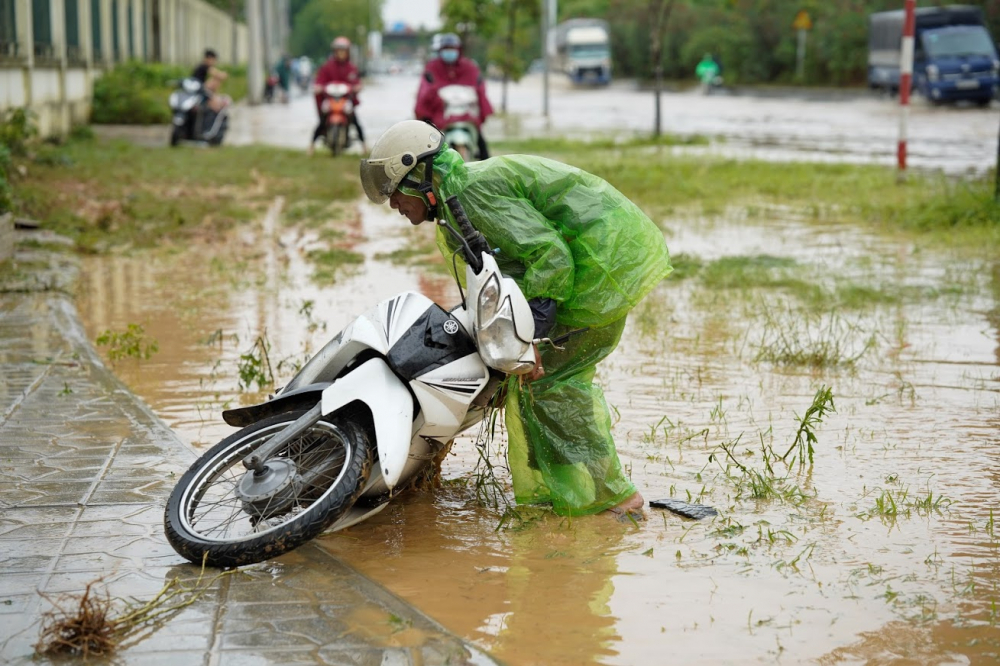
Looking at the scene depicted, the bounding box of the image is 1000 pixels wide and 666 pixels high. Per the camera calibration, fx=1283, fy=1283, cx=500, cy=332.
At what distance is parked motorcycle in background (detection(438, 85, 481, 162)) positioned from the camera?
1520 cm

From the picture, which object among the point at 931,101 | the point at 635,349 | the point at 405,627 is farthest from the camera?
the point at 931,101

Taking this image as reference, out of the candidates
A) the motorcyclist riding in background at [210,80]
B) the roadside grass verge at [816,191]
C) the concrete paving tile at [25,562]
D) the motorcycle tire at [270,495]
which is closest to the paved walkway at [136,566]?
the concrete paving tile at [25,562]

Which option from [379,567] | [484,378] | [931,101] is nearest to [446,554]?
[379,567]

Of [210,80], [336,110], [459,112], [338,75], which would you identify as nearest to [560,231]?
[459,112]

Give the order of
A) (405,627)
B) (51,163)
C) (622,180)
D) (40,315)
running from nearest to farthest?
(405,627), (40,315), (622,180), (51,163)

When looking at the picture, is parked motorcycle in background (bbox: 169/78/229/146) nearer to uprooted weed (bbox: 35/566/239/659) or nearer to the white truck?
uprooted weed (bbox: 35/566/239/659)

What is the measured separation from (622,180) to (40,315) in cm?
832

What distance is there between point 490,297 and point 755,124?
24386 millimetres

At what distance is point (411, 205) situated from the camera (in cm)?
451

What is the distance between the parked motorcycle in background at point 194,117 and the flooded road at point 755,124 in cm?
152

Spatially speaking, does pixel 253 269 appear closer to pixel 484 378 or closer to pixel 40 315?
pixel 40 315

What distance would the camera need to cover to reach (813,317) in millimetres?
7902

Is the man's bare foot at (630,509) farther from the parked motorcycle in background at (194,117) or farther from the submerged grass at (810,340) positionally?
the parked motorcycle in background at (194,117)

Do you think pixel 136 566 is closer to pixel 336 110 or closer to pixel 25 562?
pixel 25 562
